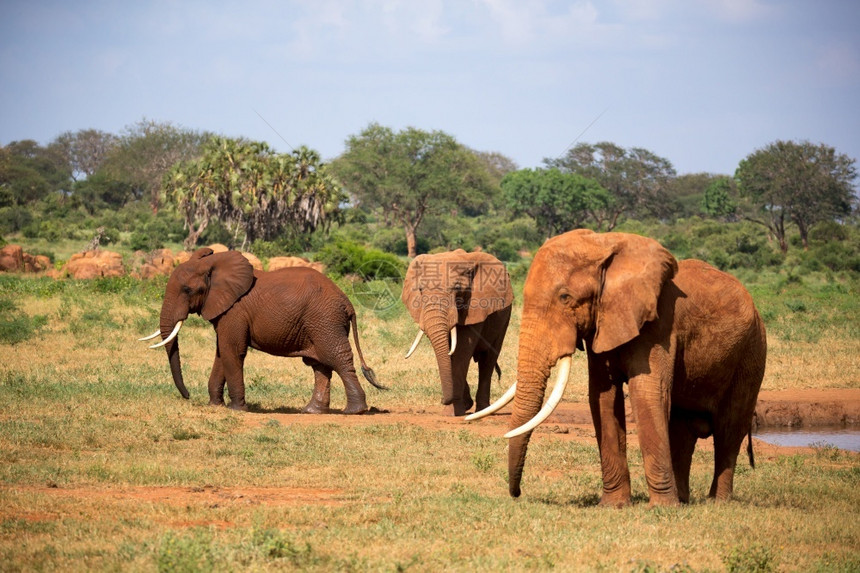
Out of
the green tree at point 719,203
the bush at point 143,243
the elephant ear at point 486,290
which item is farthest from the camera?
the green tree at point 719,203

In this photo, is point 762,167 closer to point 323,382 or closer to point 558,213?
point 558,213

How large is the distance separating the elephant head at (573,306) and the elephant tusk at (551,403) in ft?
0.05

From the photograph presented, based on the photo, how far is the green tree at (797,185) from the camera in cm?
5919

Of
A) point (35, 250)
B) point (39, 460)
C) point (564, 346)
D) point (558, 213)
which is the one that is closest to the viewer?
point (564, 346)

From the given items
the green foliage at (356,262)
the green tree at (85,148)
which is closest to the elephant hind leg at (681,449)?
the green foliage at (356,262)

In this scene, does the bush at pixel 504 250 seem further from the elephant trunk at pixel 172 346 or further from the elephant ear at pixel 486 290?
the elephant trunk at pixel 172 346

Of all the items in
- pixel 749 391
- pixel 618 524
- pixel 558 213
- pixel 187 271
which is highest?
pixel 558 213

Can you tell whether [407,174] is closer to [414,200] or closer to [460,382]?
[414,200]

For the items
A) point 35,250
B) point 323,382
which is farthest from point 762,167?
point 323,382

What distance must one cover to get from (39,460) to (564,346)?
210 inches

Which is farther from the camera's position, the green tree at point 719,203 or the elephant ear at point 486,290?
the green tree at point 719,203

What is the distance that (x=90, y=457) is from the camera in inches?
402

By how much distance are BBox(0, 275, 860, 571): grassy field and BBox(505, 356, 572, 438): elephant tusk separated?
2.26ft

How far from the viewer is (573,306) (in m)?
7.65
